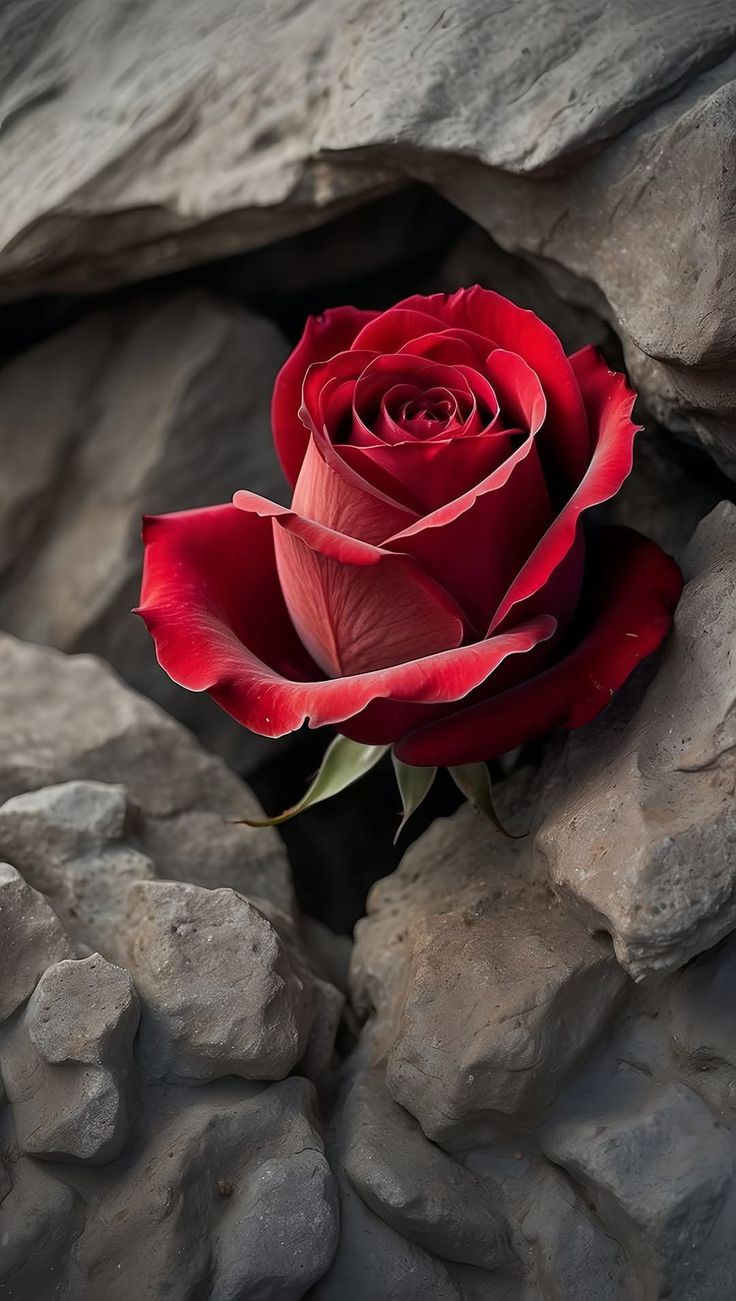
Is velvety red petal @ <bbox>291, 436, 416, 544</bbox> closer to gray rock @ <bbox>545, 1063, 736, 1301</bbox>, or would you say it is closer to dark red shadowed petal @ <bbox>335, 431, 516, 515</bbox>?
dark red shadowed petal @ <bbox>335, 431, 516, 515</bbox>

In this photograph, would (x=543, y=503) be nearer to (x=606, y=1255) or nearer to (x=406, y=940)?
(x=406, y=940)

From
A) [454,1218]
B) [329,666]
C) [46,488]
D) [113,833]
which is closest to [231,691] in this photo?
[329,666]

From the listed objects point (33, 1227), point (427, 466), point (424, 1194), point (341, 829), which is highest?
point (427, 466)

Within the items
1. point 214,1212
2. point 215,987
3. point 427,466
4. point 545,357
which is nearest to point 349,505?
point 427,466

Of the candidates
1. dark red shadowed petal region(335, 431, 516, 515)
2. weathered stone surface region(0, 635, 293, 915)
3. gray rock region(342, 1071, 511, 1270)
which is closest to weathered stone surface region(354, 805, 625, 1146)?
gray rock region(342, 1071, 511, 1270)

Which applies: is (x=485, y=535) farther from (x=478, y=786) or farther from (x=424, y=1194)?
(x=424, y=1194)

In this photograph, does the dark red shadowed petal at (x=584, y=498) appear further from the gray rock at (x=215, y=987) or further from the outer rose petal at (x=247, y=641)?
the gray rock at (x=215, y=987)

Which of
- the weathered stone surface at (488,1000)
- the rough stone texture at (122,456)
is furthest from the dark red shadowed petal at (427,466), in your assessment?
the rough stone texture at (122,456)

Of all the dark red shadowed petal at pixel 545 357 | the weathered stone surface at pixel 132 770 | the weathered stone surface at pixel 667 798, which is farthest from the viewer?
the weathered stone surface at pixel 132 770
